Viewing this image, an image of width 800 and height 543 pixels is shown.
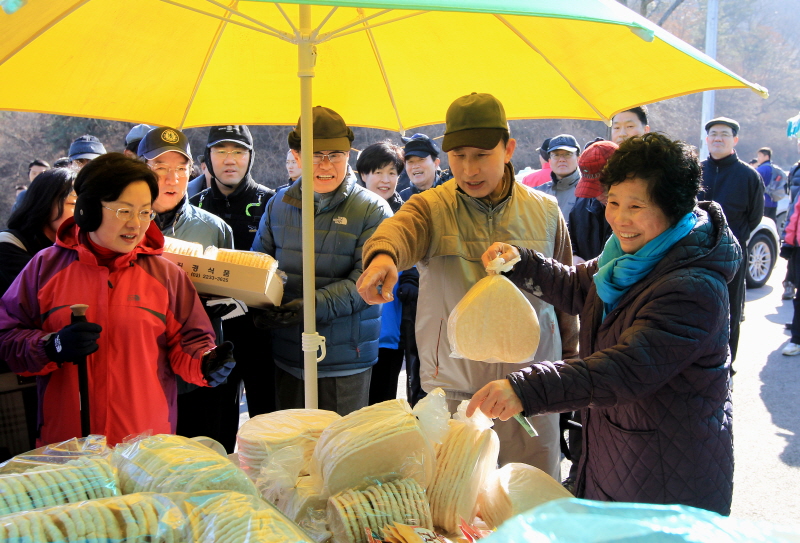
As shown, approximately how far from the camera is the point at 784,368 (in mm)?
5672

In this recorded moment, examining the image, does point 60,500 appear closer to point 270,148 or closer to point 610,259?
point 610,259

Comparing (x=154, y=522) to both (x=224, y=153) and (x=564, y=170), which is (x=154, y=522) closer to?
(x=224, y=153)

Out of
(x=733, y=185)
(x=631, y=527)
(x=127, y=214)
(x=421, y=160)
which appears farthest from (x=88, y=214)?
(x=733, y=185)

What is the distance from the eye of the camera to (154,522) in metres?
0.95

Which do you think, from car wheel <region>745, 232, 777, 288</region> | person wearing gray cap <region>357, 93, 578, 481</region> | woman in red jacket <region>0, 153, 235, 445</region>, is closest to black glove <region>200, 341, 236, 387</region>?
woman in red jacket <region>0, 153, 235, 445</region>

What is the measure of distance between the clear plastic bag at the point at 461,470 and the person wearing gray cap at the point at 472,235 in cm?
63

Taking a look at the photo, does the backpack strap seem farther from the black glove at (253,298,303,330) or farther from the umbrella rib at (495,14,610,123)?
the umbrella rib at (495,14,610,123)

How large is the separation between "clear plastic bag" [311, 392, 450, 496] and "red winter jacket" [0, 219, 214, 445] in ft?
2.77

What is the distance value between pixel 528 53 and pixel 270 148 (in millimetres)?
11459

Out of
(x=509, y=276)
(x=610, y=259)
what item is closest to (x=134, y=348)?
(x=509, y=276)

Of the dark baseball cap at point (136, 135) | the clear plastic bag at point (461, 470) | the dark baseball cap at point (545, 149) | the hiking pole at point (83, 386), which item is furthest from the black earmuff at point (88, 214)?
the dark baseball cap at point (545, 149)

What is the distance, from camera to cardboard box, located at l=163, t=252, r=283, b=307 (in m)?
2.26

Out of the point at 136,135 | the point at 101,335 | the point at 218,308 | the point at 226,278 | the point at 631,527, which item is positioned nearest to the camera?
the point at 631,527

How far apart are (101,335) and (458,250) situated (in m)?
1.19
